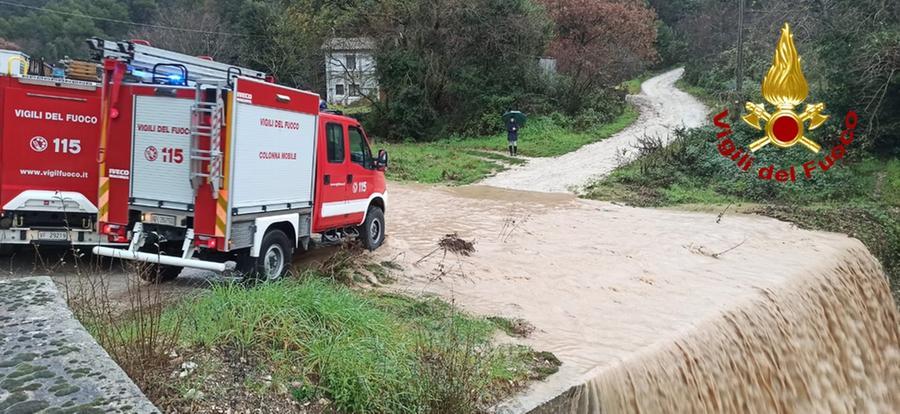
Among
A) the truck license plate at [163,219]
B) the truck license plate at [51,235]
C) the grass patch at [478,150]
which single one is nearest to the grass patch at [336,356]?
the truck license plate at [163,219]

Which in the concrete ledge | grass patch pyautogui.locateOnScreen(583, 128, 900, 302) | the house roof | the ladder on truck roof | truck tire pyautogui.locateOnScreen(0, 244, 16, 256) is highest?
the house roof

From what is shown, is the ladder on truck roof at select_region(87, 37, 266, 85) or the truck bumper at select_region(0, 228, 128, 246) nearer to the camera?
the ladder on truck roof at select_region(87, 37, 266, 85)

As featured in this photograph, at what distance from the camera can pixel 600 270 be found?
33.5 ft

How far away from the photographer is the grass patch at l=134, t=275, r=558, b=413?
4.05 metres

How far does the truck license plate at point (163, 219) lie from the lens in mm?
7770

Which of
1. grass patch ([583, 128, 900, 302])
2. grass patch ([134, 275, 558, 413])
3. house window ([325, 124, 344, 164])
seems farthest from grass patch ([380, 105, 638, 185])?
grass patch ([134, 275, 558, 413])

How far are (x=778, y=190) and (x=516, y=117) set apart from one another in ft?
41.6

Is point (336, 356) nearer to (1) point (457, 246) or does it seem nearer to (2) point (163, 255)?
(2) point (163, 255)

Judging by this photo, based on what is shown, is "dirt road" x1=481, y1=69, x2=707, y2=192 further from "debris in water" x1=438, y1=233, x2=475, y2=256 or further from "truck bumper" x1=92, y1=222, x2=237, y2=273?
"truck bumper" x1=92, y1=222, x2=237, y2=273

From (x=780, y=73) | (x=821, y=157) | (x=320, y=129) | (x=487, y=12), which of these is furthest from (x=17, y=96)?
(x=487, y=12)

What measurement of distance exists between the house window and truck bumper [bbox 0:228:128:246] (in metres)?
3.29

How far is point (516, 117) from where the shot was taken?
94.4ft

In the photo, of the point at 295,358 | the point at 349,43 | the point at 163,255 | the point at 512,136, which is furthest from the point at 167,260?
the point at 349,43

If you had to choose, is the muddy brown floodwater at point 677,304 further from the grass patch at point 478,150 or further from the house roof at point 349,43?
the house roof at point 349,43
